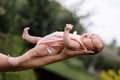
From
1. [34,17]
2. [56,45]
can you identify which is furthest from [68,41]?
[34,17]

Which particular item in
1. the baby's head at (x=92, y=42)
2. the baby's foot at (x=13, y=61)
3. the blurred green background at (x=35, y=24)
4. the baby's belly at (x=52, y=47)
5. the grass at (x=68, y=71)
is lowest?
the grass at (x=68, y=71)

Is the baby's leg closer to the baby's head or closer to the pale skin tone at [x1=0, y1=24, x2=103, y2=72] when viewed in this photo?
the pale skin tone at [x1=0, y1=24, x2=103, y2=72]

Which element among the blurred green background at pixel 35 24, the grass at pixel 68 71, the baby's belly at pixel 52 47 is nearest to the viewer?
the baby's belly at pixel 52 47

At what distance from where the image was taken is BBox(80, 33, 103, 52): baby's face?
437 centimetres

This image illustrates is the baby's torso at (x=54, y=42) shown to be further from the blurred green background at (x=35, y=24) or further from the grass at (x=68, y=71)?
the grass at (x=68, y=71)

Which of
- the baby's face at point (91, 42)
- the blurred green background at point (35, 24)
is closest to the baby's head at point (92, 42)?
the baby's face at point (91, 42)

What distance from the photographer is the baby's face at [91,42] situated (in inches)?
172

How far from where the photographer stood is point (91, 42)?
172 inches

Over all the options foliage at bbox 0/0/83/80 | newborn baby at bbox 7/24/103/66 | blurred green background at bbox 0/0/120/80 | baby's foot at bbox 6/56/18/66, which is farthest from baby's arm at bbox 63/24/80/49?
foliage at bbox 0/0/83/80

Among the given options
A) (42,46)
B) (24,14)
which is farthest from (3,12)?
(42,46)

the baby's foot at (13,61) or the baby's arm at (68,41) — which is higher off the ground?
the baby's arm at (68,41)

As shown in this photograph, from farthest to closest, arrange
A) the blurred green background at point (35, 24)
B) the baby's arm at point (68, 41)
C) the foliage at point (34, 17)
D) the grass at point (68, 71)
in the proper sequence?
the grass at point (68, 71), the foliage at point (34, 17), the blurred green background at point (35, 24), the baby's arm at point (68, 41)

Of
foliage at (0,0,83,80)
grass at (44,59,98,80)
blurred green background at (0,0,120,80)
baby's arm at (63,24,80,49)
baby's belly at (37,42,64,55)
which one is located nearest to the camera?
baby's arm at (63,24,80,49)

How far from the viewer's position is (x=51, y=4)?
17797 millimetres
